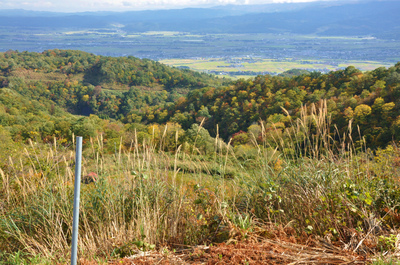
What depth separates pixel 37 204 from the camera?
8.36 ft

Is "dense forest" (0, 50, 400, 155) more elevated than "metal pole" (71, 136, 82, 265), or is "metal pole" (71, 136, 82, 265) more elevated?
"metal pole" (71, 136, 82, 265)

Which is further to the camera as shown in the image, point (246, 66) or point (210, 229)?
point (246, 66)

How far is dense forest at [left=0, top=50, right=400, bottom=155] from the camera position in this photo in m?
24.4

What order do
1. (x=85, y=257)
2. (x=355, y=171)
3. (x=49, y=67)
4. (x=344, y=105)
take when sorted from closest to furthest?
(x=85, y=257) → (x=355, y=171) → (x=344, y=105) → (x=49, y=67)

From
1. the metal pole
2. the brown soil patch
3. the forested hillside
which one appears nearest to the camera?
the metal pole

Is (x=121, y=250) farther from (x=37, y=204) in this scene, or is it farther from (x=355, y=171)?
(x=355, y=171)

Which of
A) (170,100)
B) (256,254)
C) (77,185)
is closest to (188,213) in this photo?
(256,254)

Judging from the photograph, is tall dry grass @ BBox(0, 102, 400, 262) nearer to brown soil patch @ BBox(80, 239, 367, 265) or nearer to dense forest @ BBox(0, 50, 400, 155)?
brown soil patch @ BBox(80, 239, 367, 265)

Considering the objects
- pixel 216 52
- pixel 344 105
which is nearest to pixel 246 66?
pixel 216 52

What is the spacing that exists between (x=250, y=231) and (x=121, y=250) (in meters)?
1.00

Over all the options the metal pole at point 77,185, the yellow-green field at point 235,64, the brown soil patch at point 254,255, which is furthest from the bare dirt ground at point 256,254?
the yellow-green field at point 235,64

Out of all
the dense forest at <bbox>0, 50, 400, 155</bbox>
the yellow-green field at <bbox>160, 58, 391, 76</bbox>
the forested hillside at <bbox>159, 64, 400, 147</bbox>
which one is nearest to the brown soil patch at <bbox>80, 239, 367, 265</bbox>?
the dense forest at <bbox>0, 50, 400, 155</bbox>

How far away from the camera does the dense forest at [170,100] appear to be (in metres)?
24.4

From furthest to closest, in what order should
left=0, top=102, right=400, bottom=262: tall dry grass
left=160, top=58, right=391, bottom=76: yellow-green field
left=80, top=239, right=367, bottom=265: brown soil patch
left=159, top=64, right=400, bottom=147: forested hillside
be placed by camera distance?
left=160, top=58, right=391, bottom=76: yellow-green field → left=159, top=64, right=400, bottom=147: forested hillside → left=0, top=102, right=400, bottom=262: tall dry grass → left=80, top=239, right=367, bottom=265: brown soil patch
